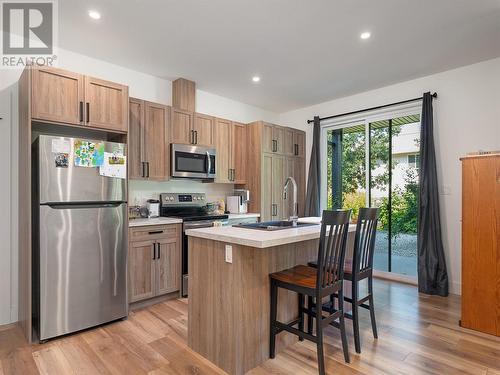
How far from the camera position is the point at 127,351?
7.57ft

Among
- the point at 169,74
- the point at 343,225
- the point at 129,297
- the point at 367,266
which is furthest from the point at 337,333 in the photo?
the point at 169,74

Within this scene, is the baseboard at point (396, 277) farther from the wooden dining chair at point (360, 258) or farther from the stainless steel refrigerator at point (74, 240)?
the stainless steel refrigerator at point (74, 240)

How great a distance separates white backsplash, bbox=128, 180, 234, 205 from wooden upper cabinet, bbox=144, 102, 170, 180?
0.32 metres

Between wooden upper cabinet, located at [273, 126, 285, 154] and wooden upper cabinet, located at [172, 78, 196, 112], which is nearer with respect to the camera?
wooden upper cabinet, located at [172, 78, 196, 112]

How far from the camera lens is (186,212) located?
410 cm

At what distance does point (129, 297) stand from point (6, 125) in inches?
81.1

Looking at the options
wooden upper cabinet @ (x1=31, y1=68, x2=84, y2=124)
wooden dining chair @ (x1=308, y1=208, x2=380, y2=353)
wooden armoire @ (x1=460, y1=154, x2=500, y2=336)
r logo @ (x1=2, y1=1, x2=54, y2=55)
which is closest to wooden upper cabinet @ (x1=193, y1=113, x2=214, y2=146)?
wooden upper cabinet @ (x1=31, y1=68, x2=84, y2=124)

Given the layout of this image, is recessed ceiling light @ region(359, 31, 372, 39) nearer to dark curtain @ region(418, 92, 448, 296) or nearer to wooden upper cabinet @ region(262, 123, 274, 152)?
dark curtain @ region(418, 92, 448, 296)

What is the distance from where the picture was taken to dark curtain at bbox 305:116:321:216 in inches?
195

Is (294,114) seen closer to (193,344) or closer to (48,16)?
(48,16)

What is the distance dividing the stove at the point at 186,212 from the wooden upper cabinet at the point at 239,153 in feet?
2.17

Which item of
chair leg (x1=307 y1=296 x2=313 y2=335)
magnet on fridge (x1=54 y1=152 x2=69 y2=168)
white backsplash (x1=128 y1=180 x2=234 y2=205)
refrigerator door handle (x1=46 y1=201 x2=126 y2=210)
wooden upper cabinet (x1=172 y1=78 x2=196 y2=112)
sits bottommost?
chair leg (x1=307 y1=296 x2=313 y2=335)

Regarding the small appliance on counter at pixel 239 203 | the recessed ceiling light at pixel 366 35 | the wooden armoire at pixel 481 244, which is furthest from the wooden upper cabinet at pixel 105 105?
the wooden armoire at pixel 481 244
